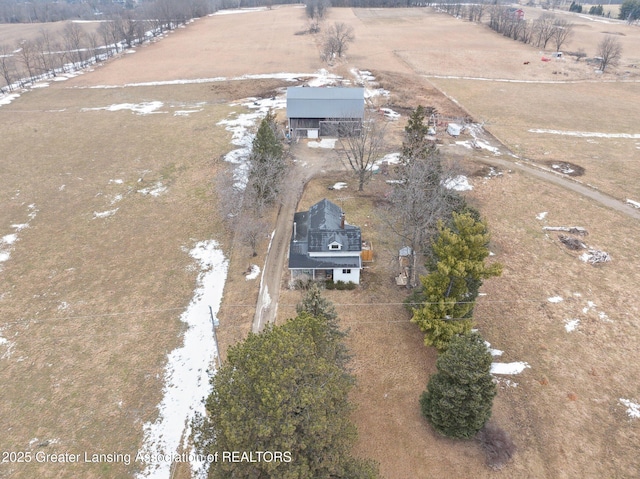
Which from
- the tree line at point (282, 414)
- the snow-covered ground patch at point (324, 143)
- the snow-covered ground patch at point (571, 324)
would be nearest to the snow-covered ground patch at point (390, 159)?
the snow-covered ground patch at point (324, 143)

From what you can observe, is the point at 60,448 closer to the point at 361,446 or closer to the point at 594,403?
the point at 361,446

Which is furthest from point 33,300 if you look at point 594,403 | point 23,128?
point 23,128

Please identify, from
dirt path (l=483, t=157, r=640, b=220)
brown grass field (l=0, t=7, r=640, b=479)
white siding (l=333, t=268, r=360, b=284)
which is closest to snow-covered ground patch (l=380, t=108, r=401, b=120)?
brown grass field (l=0, t=7, r=640, b=479)

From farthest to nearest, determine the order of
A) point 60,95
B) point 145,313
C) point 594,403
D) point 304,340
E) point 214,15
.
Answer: point 214,15
point 60,95
point 145,313
point 594,403
point 304,340

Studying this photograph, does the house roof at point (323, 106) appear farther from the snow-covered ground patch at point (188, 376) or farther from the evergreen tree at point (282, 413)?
the evergreen tree at point (282, 413)

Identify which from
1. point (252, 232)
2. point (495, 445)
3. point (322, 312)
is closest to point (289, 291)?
point (252, 232)
